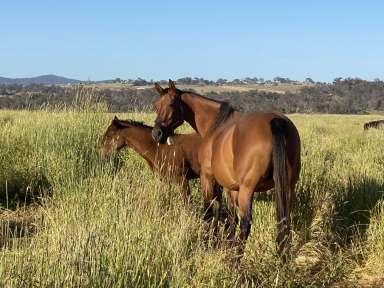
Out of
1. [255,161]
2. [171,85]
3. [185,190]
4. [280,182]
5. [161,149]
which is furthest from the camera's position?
[161,149]

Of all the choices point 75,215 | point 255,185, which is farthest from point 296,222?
point 75,215

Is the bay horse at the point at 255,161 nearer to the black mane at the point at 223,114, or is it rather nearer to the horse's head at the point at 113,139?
the black mane at the point at 223,114

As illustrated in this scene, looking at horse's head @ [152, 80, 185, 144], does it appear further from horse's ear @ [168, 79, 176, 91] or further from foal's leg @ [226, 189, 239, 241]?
foal's leg @ [226, 189, 239, 241]

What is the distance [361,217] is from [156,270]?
13.3 feet

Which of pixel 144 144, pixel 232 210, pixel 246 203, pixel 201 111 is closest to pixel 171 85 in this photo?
pixel 201 111

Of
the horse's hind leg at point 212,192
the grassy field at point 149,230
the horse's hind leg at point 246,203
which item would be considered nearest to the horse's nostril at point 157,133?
the grassy field at point 149,230

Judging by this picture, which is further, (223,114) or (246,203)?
(223,114)

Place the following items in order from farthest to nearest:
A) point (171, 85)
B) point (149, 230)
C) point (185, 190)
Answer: point (185, 190), point (171, 85), point (149, 230)

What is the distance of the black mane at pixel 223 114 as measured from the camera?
6.51 m

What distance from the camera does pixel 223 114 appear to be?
259 inches

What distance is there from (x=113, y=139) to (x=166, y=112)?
2.96 metres

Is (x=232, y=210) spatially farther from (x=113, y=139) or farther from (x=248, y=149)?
(x=113, y=139)

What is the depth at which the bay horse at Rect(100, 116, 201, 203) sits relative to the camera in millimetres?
8344

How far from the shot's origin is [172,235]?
176 inches
